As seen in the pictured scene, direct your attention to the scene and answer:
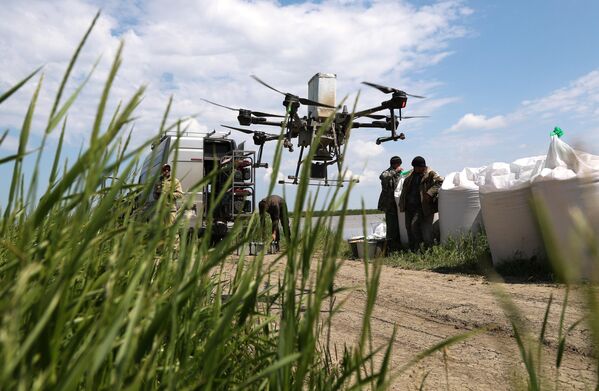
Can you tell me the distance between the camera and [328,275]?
810 mm

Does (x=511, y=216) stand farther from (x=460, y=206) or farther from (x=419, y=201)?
(x=419, y=201)

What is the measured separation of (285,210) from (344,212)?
0.32 m

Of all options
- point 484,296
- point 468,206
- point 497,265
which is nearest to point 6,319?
point 484,296

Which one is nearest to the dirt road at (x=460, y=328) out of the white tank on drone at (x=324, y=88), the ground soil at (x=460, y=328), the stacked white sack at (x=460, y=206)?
the ground soil at (x=460, y=328)

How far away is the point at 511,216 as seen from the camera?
620 centimetres

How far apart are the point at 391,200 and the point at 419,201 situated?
82 cm

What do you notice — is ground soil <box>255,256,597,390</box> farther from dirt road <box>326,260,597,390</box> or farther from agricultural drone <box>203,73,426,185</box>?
agricultural drone <box>203,73,426,185</box>

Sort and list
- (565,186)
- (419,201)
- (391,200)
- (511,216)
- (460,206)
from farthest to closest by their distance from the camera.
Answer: (391,200) → (419,201) → (460,206) → (511,216) → (565,186)

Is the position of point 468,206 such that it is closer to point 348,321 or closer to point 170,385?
point 348,321

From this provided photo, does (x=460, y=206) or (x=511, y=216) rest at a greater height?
(x=460, y=206)

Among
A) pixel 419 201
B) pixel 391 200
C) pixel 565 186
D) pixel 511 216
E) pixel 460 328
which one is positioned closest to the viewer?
pixel 460 328

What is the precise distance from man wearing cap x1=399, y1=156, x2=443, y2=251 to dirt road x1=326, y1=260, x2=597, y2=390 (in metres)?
2.20

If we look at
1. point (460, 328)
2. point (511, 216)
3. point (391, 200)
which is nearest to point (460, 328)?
point (460, 328)

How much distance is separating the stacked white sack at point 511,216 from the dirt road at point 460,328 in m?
0.52
